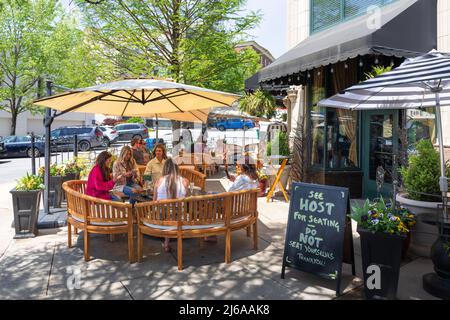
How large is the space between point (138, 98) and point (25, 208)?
274 centimetres

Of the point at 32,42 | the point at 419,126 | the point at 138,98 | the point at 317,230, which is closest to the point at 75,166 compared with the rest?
the point at 138,98

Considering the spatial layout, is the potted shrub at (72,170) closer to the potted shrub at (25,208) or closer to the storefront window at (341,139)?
the potted shrub at (25,208)

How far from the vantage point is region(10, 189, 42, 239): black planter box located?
5883 millimetres

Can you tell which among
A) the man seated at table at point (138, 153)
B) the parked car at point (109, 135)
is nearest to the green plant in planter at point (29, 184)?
the man seated at table at point (138, 153)

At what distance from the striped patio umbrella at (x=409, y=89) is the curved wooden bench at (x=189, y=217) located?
186 centimetres

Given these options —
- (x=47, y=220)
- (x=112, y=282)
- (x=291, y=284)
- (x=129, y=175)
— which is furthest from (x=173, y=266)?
(x=47, y=220)

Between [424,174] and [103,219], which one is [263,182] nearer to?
[424,174]

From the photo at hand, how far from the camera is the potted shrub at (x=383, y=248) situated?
3.64 m

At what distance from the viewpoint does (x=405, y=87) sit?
4891 millimetres

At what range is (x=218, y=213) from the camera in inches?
193

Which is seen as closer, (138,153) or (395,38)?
(395,38)

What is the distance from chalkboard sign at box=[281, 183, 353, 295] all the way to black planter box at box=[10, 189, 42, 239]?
397cm

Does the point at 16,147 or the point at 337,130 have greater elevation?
the point at 337,130
